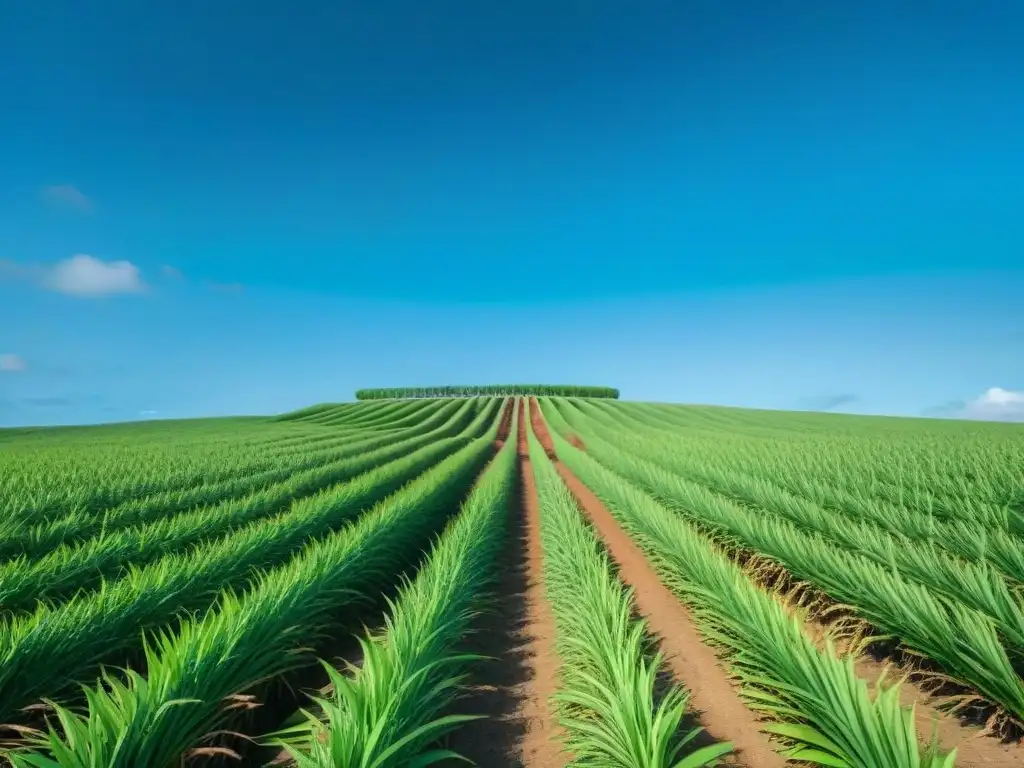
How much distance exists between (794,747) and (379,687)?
2.55 m

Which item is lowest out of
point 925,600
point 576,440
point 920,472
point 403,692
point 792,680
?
point 576,440

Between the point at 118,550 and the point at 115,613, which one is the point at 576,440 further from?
the point at 115,613

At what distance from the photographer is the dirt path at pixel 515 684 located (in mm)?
3617

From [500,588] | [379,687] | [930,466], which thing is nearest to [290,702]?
[379,687]

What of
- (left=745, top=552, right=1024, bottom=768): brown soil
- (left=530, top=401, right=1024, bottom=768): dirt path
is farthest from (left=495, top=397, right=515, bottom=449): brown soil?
(left=530, top=401, right=1024, bottom=768): dirt path

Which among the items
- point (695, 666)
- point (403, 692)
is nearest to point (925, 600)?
point (695, 666)

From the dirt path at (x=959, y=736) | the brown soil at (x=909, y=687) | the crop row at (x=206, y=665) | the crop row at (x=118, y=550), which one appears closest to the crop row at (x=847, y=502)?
the brown soil at (x=909, y=687)

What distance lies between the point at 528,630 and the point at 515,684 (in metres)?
1.26

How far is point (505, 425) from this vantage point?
146 ft

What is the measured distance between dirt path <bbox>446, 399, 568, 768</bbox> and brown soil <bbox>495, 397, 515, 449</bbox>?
2564 centimetres

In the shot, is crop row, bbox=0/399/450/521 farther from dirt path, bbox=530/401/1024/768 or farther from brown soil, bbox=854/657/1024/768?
brown soil, bbox=854/657/1024/768

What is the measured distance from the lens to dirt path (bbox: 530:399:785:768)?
11.5 ft

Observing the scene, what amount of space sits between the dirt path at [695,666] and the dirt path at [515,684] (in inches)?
46.1

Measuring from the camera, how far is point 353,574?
6.05m
